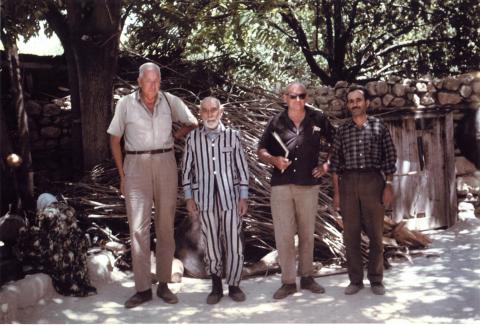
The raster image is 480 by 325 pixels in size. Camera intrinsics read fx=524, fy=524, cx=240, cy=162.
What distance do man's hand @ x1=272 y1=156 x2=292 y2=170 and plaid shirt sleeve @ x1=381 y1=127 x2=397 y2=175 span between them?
2.51 feet

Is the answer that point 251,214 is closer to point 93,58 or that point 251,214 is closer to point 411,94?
point 93,58

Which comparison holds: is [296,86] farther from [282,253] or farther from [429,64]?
[429,64]

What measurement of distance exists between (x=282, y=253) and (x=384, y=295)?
874 millimetres

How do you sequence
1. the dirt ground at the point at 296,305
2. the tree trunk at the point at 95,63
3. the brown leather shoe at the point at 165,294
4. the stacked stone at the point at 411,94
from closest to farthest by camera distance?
the dirt ground at the point at 296,305, the brown leather shoe at the point at 165,294, the tree trunk at the point at 95,63, the stacked stone at the point at 411,94

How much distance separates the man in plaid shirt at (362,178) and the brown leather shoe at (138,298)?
159 centimetres

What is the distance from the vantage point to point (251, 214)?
→ 5.79m

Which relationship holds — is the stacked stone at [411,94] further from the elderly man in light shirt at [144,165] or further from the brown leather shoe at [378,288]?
the elderly man in light shirt at [144,165]

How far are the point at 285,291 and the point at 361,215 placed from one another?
2.85 ft

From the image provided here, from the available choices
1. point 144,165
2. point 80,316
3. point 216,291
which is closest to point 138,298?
point 80,316

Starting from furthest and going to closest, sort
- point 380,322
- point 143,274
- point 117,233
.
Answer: point 117,233 → point 143,274 → point 380,322

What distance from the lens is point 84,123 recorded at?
6047 millimetres

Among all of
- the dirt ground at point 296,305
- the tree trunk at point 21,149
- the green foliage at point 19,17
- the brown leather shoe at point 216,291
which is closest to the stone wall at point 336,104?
the tree trunk at point 21,149

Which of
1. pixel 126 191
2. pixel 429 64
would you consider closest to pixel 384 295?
pixel 126 191

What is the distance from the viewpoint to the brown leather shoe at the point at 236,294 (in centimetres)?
411
